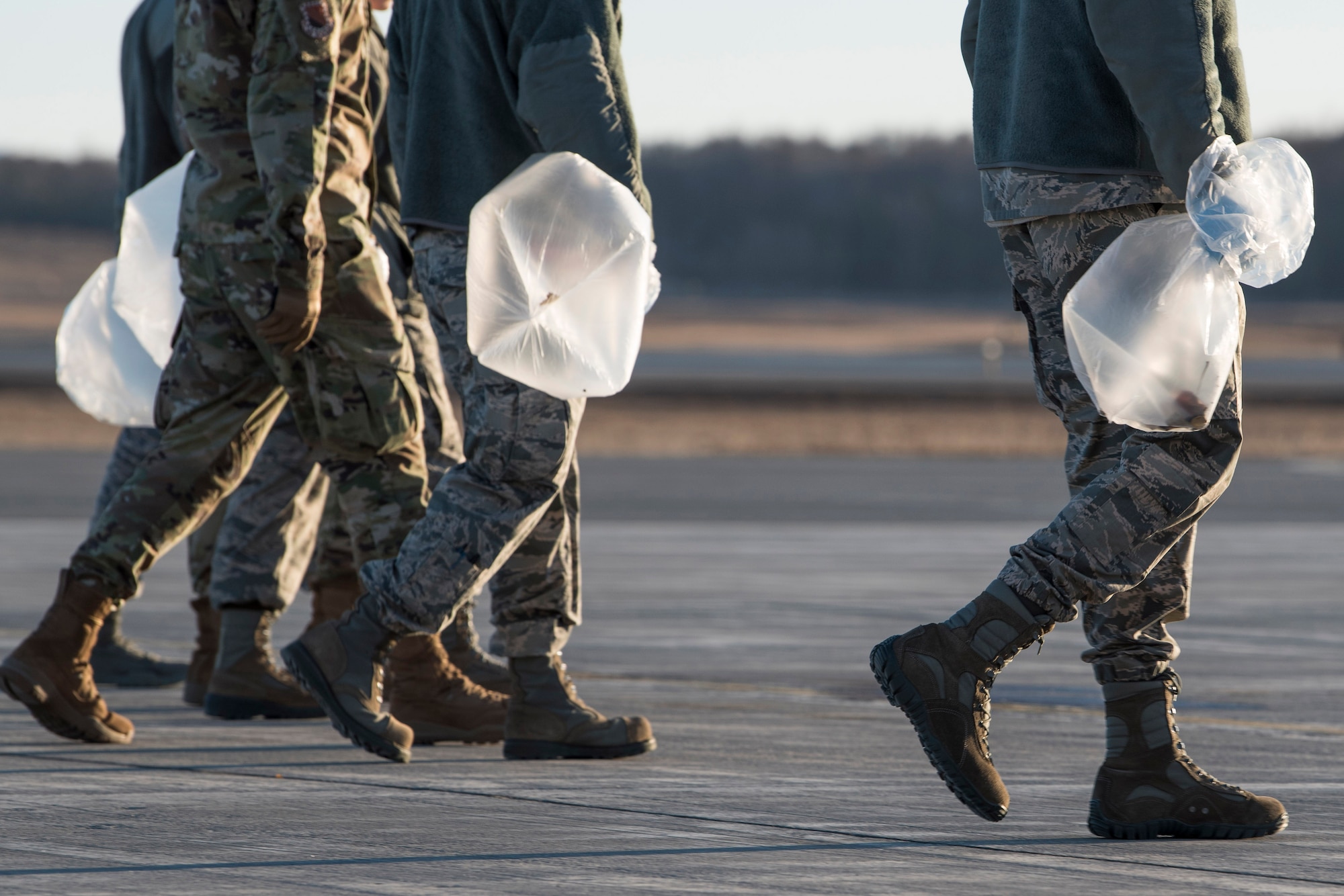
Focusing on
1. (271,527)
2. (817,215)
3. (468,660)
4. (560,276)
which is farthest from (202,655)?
(817,215)

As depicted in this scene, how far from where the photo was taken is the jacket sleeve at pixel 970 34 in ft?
13.9

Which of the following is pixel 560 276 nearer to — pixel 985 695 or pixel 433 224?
pixel 433 224

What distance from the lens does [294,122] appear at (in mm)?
4637

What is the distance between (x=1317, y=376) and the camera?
44.0 metres

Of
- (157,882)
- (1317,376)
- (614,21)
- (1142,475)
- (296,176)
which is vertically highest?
(614,21)

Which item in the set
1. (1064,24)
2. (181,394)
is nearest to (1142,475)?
(1064,24)

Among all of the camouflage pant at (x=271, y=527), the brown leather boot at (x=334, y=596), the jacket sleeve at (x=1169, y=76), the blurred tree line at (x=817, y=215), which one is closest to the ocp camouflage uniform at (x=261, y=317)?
the camouflage pant at (x=271, y=527)

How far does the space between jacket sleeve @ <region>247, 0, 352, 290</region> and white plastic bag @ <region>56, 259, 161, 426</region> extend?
134 centimetres

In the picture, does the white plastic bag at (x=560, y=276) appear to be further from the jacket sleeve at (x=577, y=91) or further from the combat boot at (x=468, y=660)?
the combat boot at (x=468, y=660)

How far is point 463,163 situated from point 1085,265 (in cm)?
149

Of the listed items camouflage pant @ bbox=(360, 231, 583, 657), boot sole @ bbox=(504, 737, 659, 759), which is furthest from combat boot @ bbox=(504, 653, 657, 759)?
camouflage pant @ bbox=(360, 231, 583, 657)

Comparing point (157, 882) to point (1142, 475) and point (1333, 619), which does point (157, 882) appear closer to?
point (1142, 475)

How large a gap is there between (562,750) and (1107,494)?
156 cm

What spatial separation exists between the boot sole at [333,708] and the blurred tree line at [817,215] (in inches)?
4891
